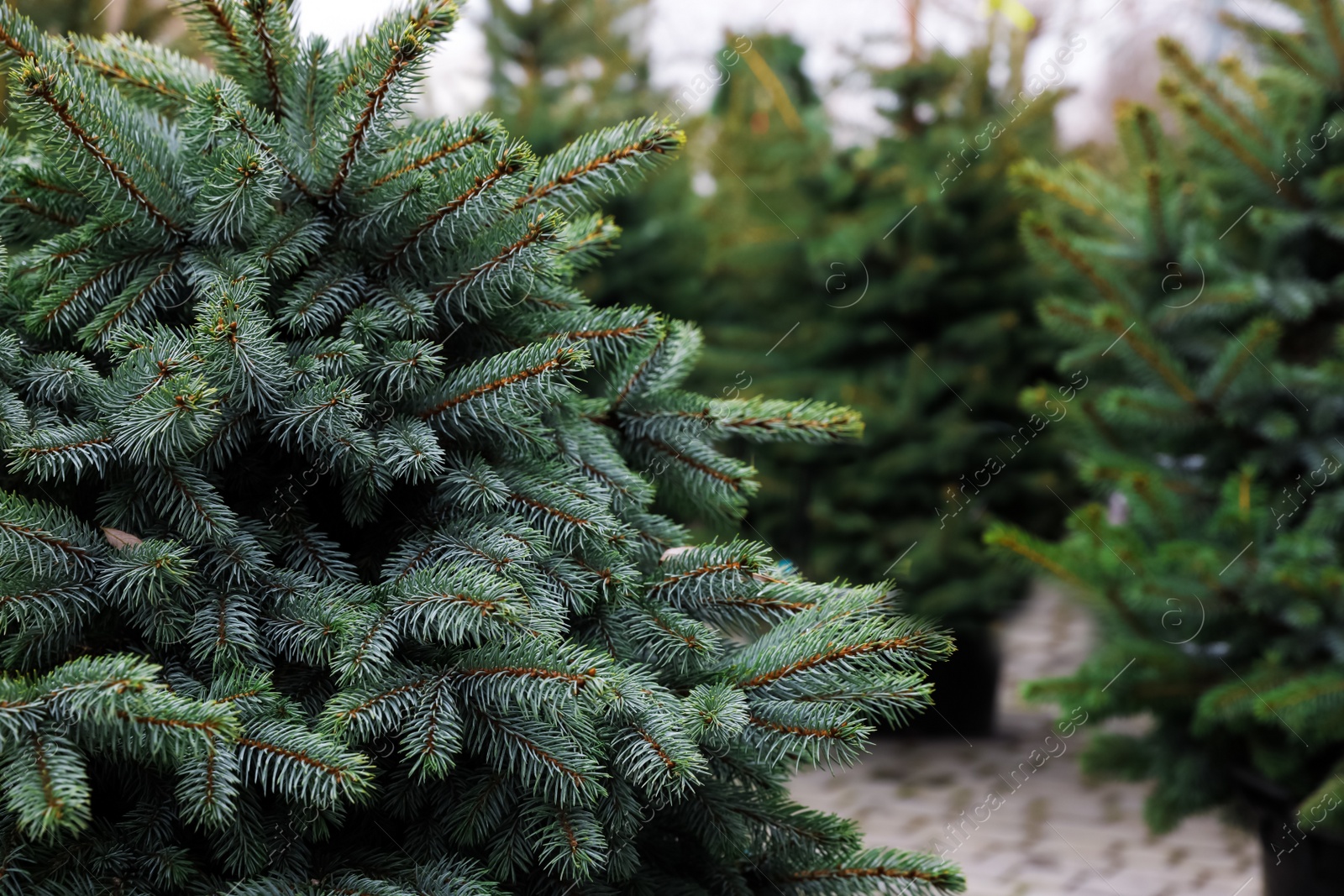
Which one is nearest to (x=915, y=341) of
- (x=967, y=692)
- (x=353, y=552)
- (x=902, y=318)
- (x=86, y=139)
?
(x=902, y=318)

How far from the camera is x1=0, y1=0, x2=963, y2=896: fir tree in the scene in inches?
46.5

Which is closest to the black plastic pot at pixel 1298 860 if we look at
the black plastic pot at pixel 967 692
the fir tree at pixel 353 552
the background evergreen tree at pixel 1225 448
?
the background evergreen tree at pixel 1225 448

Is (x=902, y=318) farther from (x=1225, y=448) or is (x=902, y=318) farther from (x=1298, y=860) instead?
(x=1298, y=860)

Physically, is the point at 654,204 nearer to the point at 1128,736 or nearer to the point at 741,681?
the point at 1128,736

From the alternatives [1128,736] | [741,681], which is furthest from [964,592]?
[741,681]

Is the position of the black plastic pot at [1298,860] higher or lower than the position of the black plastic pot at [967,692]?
lower

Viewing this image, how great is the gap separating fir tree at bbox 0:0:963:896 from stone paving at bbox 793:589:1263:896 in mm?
2573

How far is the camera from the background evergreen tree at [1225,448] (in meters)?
3.43

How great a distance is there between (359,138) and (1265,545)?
130 inches

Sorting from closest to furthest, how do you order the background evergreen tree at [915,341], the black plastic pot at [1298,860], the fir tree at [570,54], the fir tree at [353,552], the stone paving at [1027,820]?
the fir tree at [353,552] → the black plastic pot at [1298,860] → the stone paving at [1027,820] → the background evergreen tree at [915,341] → the fir tree at [570,54]

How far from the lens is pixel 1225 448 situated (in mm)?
3822

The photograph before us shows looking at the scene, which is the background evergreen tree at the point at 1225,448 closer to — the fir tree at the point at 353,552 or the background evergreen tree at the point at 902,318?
the background evergreen tree at the point at 902,318

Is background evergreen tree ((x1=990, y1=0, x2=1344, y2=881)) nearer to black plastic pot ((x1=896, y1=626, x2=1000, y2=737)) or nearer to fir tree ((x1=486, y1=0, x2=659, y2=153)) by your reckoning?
black plastic pot ((x1=896, y1=626, x2=1000, y2=737))

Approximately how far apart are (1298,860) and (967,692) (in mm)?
2593
